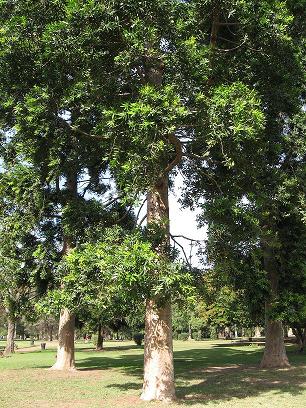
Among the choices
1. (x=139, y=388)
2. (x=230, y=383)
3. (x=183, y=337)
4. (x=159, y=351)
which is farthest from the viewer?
(x=183, y=337)

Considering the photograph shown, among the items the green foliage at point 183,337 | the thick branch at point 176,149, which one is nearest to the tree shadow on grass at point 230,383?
the thick branch at point 176,149

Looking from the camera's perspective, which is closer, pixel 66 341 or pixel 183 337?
pixel 66 341

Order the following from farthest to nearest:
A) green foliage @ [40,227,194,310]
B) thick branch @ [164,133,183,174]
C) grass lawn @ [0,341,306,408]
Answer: thick branch @ [164,133,183,174] < grass lawn @ [0,341,306,408] < green foliage @ [40,227,194,310]

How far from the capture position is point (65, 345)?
17922mm

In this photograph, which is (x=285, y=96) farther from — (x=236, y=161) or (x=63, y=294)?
(x=63, y=294)

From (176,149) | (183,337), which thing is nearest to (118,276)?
(176,149)

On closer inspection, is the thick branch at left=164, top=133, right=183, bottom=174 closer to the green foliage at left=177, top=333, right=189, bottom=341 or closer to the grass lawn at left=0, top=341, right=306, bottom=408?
the grass lawn at left=0, top=341, right=306, bottom=408

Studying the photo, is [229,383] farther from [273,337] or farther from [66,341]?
[66,341]

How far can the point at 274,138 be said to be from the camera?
14141 millimetres

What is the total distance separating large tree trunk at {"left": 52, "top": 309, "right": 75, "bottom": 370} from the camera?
17766 mm

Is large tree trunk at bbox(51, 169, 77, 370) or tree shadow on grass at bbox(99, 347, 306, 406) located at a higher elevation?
large tree trunk at bbox(51, 169, 77, 370)

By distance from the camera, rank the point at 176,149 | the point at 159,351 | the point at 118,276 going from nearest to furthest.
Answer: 1. the point at 118,276
2. the point at 159,351
3. the point at 176,149

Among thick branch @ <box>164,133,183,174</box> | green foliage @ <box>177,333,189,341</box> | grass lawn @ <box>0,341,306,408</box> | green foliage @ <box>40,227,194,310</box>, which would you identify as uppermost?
thick branch @ <box>164,133,183,174</box>

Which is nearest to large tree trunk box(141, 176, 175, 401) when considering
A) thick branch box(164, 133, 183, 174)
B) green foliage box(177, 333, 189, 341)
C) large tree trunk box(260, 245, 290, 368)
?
thick branch box(164, 133, 183, 174)
